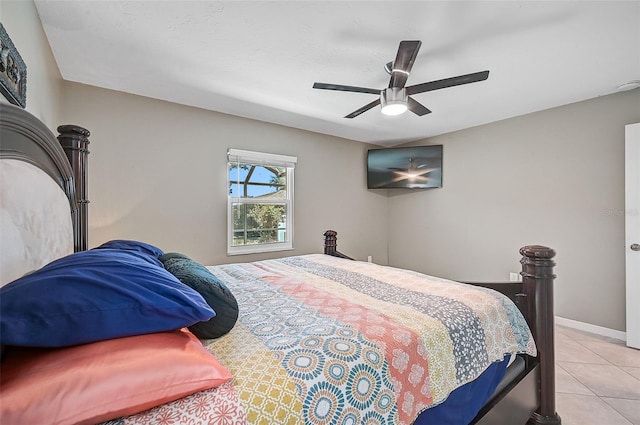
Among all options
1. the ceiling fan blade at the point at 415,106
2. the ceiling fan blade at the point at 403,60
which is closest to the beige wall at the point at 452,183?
the ceiling fan blade at the point at 415,106

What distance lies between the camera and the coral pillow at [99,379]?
1.71ft

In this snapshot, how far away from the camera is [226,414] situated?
2.18ft

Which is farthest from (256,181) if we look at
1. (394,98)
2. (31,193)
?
(31,193)

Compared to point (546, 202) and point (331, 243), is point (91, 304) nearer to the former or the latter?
point (331, 243)

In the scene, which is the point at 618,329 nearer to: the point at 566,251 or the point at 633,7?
the point at 566,251

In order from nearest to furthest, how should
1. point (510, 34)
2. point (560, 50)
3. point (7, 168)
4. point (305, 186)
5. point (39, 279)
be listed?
point (39, 279)
point (7, 168)
point (510, 34)
point (560, 50)
point (305, 186)

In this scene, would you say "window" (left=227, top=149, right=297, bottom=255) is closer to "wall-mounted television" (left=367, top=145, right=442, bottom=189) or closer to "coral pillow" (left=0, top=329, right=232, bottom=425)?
"wall-mounted television" (left=367, top=145, right=442, bottom=189)

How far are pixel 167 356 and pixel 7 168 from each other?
77 cm

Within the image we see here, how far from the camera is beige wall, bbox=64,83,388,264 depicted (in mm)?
2701

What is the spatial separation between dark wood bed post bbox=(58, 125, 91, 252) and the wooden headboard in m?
0.05

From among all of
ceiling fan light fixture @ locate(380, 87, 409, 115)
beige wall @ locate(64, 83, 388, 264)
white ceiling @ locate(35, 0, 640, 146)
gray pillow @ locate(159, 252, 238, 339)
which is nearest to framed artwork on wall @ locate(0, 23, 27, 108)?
white ceiling @ locate(35, 0, 640, 146)

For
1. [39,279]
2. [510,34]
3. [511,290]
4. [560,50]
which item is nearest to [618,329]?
[511,290]

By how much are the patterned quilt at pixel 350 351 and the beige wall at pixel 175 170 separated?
5.83ft

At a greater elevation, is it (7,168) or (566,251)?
(7,168)
